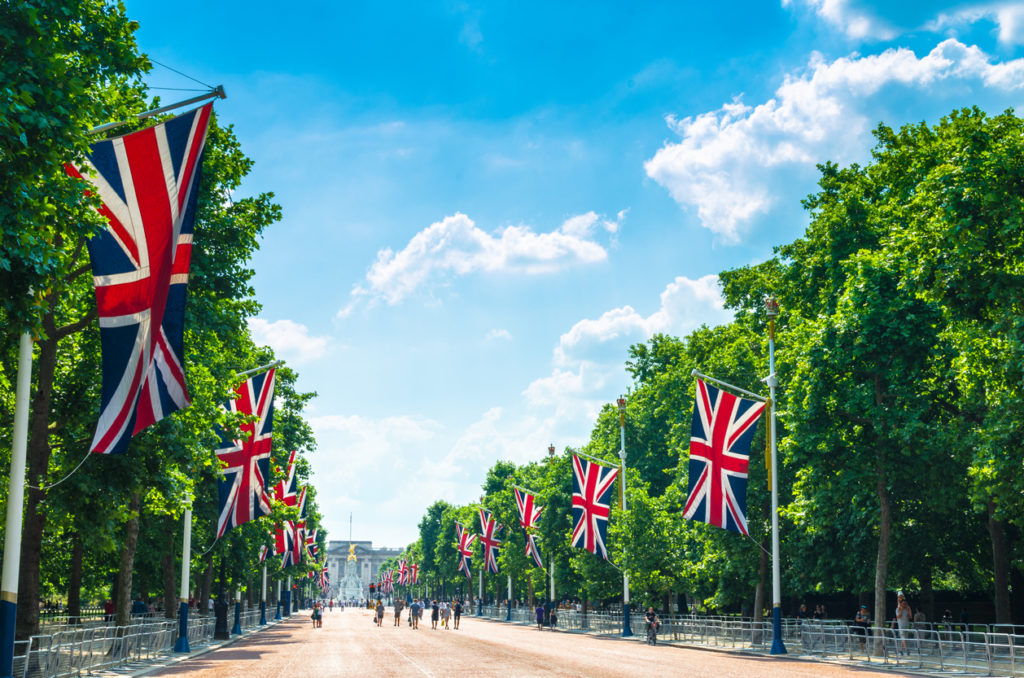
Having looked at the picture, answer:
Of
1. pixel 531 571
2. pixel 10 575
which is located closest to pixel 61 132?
pixel 10 575

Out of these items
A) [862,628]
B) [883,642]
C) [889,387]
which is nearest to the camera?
[883,642]

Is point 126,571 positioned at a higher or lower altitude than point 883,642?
higher

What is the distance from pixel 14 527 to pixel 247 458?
1442 cm

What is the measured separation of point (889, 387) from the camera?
102 feet

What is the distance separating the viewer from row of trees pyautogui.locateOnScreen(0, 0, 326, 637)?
13023 mm

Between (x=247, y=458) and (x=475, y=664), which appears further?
(x=247, y=458)

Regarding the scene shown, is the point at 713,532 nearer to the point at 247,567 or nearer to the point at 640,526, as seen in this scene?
the point at 640,526

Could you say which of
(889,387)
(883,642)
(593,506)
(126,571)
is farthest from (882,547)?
(126,571)

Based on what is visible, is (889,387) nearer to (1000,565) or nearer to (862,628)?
(1000,565)

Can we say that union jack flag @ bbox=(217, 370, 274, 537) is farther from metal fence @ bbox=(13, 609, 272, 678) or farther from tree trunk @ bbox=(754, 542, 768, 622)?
tree trunk @ bbox=(754, 542, 768, 622)

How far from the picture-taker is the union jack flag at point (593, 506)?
48.0 meters

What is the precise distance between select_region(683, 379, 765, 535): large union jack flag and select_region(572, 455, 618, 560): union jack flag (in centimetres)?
1485

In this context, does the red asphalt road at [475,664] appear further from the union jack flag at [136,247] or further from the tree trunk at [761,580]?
the union jack flag at [136,247]

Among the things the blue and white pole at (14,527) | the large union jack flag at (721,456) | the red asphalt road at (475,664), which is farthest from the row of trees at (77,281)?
the large union jack flag at (721,456)
